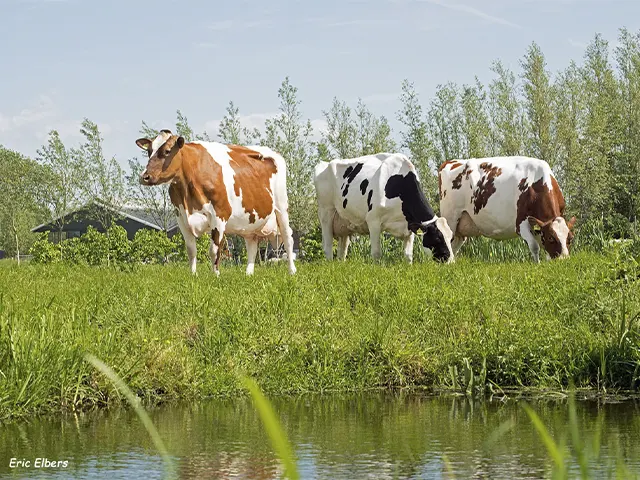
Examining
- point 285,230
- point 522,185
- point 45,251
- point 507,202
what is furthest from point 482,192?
point 45,251

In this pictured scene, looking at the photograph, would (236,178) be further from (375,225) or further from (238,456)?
(238,456)

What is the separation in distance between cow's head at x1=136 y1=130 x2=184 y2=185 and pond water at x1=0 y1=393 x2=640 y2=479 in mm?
6020

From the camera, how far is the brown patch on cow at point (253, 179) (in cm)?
1480

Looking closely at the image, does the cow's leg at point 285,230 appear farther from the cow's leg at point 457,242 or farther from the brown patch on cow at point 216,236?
the cow's leg at point 457,242

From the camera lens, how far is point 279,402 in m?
8.45

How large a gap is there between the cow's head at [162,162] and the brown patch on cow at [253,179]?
1044 mm

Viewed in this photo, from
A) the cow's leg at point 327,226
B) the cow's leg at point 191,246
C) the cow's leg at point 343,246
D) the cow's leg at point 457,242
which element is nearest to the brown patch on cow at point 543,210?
the cow's leg at point 457,242

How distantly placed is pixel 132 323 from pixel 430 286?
391cm

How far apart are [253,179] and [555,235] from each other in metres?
5.64

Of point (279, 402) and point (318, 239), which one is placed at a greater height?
point (318, 239)

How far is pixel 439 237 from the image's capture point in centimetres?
1747

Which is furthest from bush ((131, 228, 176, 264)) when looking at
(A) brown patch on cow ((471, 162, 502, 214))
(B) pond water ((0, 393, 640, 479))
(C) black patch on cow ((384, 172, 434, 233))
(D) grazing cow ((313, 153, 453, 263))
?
(B) pond water ((0, 393, 640, 479))

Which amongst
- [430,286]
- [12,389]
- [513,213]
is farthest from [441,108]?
[12,389]

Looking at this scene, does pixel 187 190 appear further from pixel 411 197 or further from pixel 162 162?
pixel 411 197
